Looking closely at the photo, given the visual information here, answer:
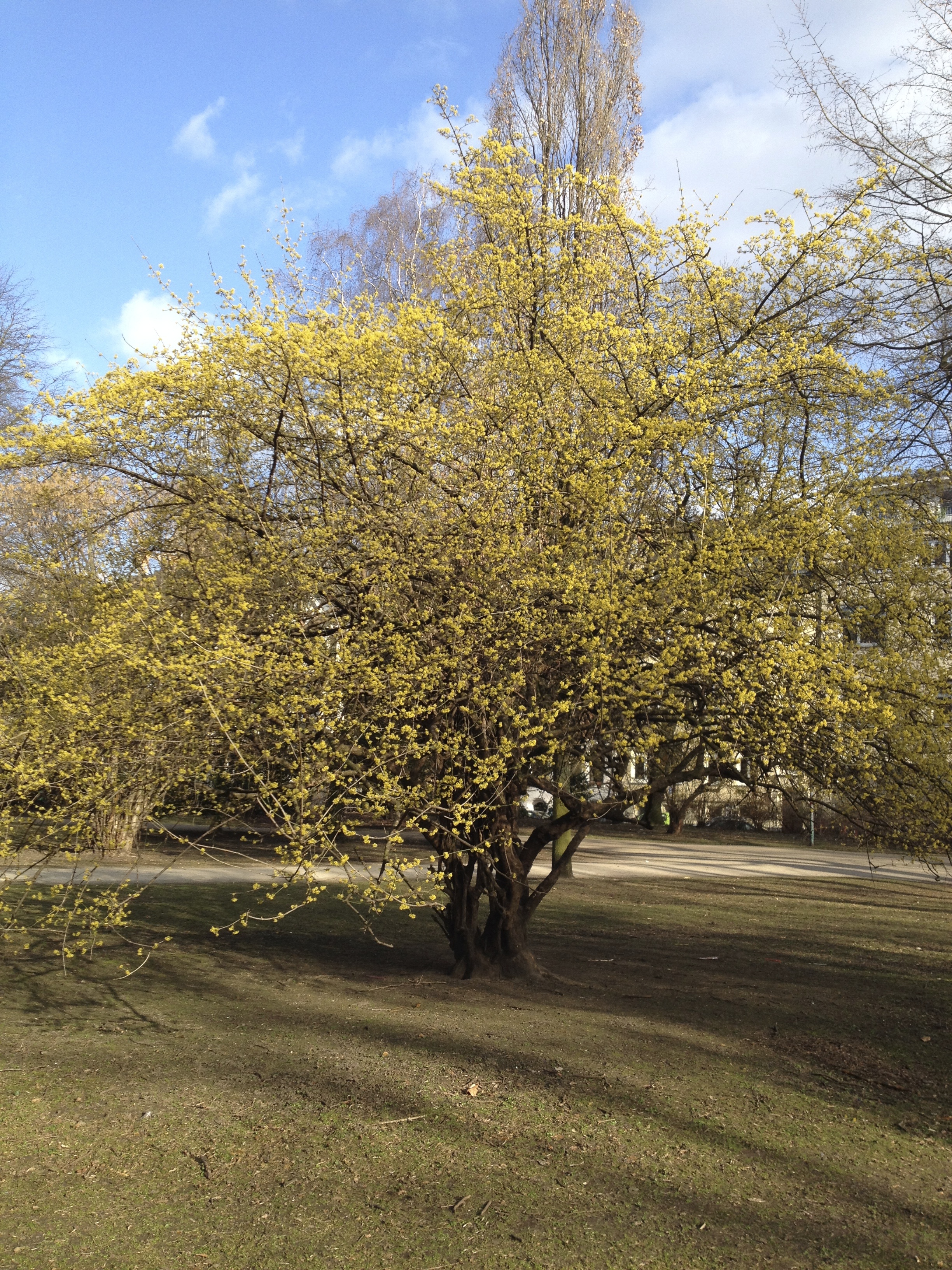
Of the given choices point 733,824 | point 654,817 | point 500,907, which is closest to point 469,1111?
point 500,907

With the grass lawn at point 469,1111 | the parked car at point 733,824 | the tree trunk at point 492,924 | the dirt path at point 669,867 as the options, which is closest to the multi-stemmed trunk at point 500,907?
the tree trunk at point 492,924

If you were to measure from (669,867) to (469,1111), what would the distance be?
12145mm

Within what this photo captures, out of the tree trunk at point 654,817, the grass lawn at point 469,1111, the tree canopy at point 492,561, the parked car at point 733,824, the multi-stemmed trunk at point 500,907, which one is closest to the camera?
the grass lawn at point 469,1111

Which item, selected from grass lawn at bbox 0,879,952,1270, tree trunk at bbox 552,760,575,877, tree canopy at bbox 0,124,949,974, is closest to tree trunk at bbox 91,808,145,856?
tree canopy at bbox 0,124,949,974

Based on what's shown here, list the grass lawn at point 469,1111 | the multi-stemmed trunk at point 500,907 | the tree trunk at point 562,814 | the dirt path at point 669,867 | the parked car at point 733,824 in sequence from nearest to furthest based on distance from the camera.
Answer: the grass lawn at point 469,1111
the tree trunk at point 562,814
the multi-stemmed trunk at point 500,907
the dirt path at point 669,867
the parked car at point 733,824

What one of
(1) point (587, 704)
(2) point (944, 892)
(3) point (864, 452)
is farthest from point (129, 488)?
(2) point (944, 892)

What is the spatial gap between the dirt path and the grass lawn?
3801 mm

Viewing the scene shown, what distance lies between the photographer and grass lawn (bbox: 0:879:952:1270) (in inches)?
143

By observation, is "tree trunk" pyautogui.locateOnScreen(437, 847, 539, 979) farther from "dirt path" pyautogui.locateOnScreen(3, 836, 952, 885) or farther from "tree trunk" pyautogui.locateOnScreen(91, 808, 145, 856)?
"dirt path" pyautogui.locateOnScreen(3, 836, 952, 885)

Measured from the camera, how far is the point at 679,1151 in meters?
4.50

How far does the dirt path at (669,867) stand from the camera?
1285cm

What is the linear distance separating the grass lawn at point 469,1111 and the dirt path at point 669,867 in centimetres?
380

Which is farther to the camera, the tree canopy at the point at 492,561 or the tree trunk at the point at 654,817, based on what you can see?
the tree trunk at the point at 654,817

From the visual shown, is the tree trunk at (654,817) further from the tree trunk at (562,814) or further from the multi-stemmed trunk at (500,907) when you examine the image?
the multi-stemmed trunk at (500,907)
